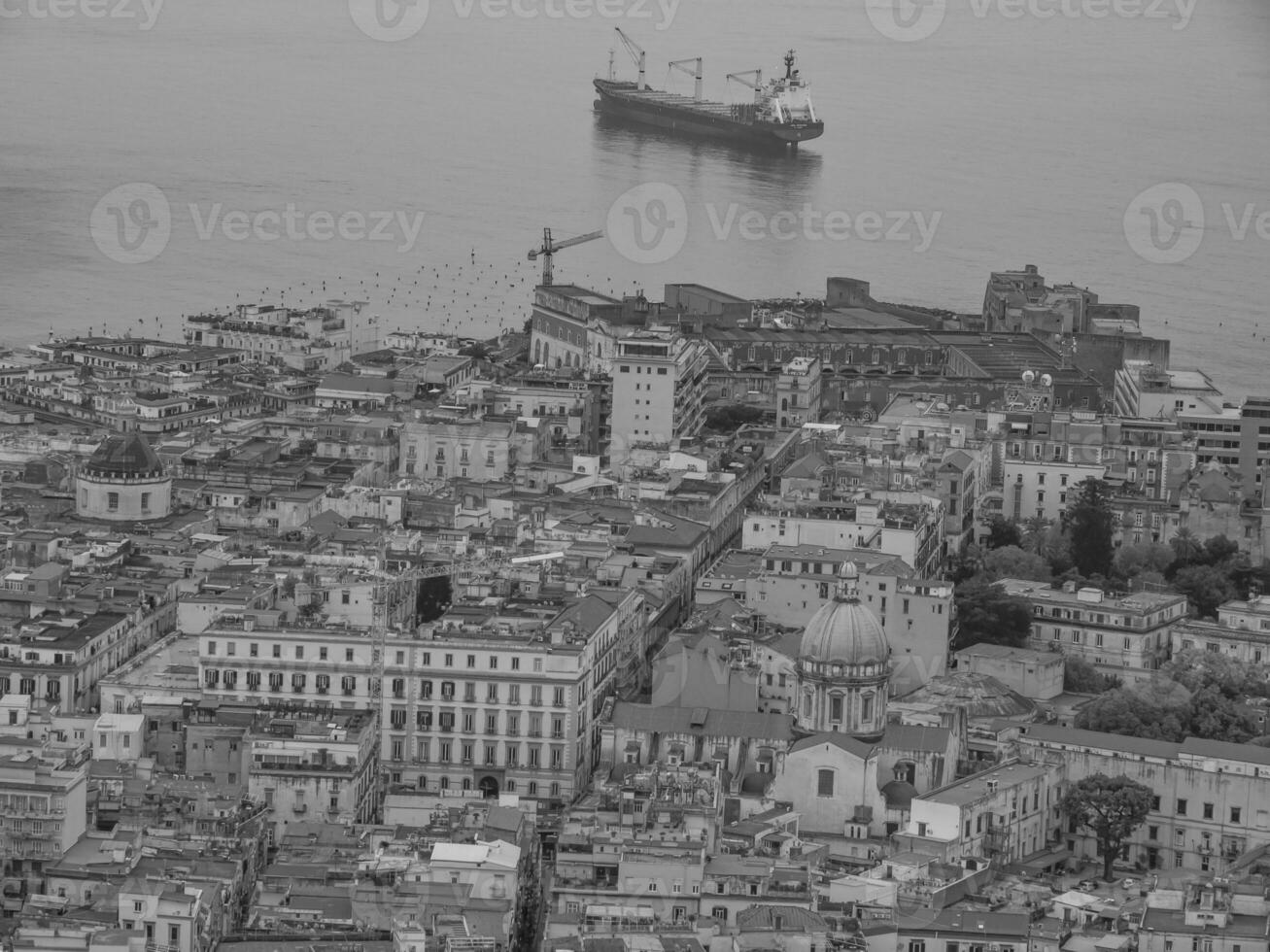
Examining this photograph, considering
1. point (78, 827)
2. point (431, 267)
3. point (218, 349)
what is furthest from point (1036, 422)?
point (431, 267)

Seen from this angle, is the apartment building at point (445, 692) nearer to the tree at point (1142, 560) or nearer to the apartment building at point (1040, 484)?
the tree at point (1142, 560)

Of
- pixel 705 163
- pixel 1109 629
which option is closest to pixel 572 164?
pixel 705 163

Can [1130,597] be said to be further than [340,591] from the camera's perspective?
Yes

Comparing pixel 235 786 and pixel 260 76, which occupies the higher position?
pixel 260 76

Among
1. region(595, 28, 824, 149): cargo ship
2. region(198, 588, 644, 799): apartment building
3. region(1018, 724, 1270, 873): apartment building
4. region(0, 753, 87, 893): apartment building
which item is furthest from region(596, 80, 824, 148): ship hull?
region(0, 753, 87, 893): apartment building

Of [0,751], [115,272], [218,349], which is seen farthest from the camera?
[115,272]

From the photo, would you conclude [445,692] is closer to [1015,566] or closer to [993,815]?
[993,815]

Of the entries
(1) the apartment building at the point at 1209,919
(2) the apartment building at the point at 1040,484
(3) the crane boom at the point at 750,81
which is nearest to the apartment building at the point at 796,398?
(2) the apartment building at the point at 1040,484

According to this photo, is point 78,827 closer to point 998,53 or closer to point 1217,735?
point 1217,735
